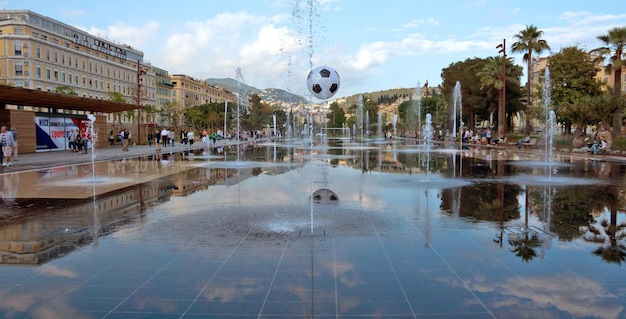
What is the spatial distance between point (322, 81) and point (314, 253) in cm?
952

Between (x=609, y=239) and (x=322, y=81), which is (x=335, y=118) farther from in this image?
(x=609, y=239)

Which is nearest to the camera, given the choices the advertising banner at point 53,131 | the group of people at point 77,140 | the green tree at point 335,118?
the group of people at point 77,140

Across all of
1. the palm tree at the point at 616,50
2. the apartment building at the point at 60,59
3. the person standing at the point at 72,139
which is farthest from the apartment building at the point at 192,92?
the palm tree at the point at 616,50

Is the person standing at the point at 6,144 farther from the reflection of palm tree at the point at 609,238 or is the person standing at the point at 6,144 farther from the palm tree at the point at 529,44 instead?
the palm tree at the point at 529,44

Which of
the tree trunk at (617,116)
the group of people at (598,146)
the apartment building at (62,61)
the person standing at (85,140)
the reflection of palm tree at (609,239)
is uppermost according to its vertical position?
the apartment building at (62,61)

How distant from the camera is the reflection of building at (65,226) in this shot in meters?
6.09

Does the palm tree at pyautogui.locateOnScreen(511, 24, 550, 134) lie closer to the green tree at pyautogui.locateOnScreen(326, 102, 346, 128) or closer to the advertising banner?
the advertising banner

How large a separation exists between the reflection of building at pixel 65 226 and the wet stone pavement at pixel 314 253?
38 mm

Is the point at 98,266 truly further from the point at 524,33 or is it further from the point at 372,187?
the point at 524,33

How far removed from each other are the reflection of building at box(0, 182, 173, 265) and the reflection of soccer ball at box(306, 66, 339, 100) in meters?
5.98

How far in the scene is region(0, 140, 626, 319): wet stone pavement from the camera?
166 inches

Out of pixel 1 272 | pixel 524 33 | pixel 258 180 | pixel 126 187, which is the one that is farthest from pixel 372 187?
pixel 524 33

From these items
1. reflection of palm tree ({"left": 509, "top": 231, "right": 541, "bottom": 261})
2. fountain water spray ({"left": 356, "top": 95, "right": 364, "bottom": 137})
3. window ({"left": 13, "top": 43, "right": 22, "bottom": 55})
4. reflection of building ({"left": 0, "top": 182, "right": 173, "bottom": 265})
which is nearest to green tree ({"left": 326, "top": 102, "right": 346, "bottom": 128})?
fountain water spray ({"left": 356, "top": 95, "right": 364, "bottom": 137})

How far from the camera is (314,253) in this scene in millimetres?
5855
